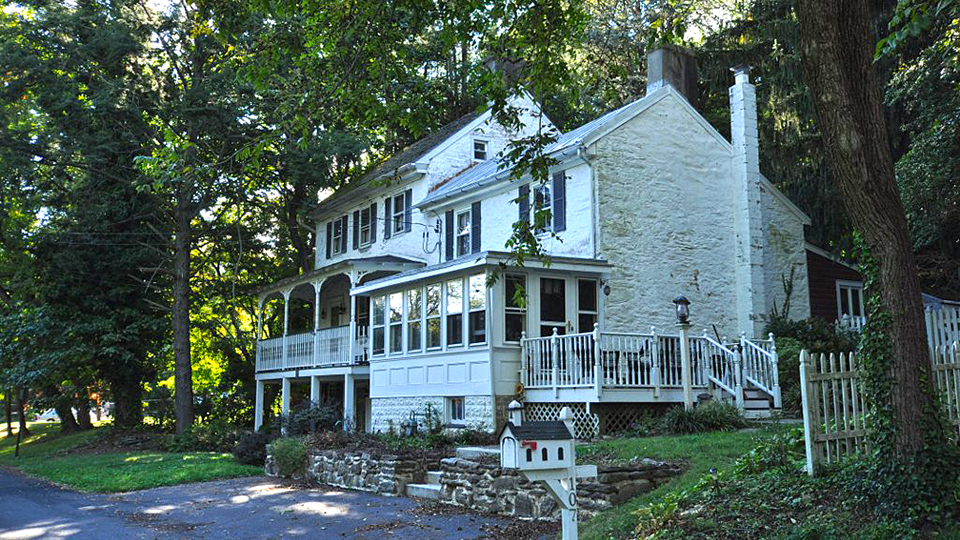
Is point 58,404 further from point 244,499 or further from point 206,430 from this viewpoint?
point 244,499

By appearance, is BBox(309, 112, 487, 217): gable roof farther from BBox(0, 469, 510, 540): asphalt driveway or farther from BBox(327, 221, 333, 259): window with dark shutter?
BBox(0, 469, 510, 540): asphalt driveway

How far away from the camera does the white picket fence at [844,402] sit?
7.93m

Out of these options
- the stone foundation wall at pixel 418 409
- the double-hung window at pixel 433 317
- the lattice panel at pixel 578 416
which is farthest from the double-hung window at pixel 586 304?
the double-hung window at pixel 433 317

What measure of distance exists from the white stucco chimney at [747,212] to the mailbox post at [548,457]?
15.7 meters

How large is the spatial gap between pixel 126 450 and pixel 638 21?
21928mm

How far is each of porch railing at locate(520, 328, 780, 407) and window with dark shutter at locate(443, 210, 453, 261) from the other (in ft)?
24.6

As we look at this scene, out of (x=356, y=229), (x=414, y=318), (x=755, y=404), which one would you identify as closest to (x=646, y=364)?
(x=755, y=404)

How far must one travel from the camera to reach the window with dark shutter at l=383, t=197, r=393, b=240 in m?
26.7

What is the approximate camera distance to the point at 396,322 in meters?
21.1

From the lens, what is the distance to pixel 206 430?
25.9 meters

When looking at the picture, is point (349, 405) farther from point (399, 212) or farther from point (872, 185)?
point (872, 185)

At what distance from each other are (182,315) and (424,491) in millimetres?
17445

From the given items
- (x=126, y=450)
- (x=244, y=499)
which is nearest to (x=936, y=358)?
(x=244, y=499)

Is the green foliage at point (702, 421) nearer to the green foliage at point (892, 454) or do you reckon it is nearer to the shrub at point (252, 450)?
the green foliage at point (892, 454)
